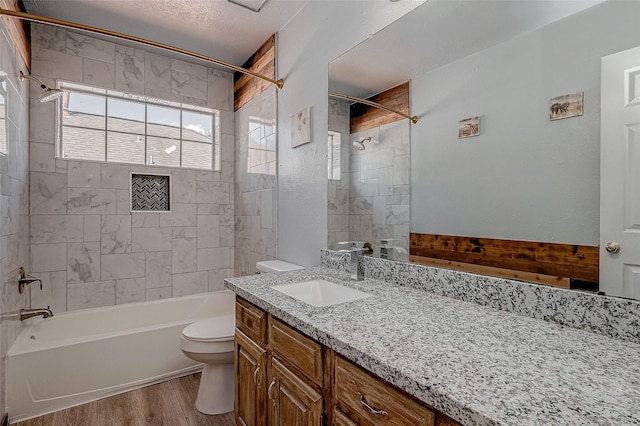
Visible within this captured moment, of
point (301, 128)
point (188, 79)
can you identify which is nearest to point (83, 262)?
point (188, 79)

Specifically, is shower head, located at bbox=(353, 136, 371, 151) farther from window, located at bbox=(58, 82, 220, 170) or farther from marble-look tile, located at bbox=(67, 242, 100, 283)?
marble-look tile, located at bbox=(67, 242, 100, 283)

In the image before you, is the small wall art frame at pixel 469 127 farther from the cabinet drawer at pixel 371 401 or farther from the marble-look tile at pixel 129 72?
the marble-look tile at pixel 129 72

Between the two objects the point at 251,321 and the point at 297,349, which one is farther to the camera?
the point at 251,321

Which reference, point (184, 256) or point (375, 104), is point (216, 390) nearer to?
point (184, 256)

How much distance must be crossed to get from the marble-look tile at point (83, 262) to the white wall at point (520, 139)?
9.02 ft

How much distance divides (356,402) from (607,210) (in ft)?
3.01

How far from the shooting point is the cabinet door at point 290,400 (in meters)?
1.09

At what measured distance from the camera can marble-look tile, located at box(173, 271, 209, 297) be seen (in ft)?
10.6

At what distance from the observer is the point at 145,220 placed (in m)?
3.07

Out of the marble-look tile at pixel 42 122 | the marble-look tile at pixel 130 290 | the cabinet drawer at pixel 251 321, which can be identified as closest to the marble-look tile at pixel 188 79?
the marble-look tile at pixel 42 122

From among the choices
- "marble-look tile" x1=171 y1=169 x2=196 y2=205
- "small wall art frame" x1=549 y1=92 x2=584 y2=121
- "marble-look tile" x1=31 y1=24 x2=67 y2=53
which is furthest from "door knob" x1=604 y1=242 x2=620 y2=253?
"marble-look tile" x1=31 y1=24 x2=67 y2=53

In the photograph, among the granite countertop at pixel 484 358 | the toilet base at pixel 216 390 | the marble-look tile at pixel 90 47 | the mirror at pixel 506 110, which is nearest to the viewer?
the granite countertop at pixel 484 358

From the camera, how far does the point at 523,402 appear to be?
0.61 metres

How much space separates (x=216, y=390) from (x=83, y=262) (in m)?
1.68
